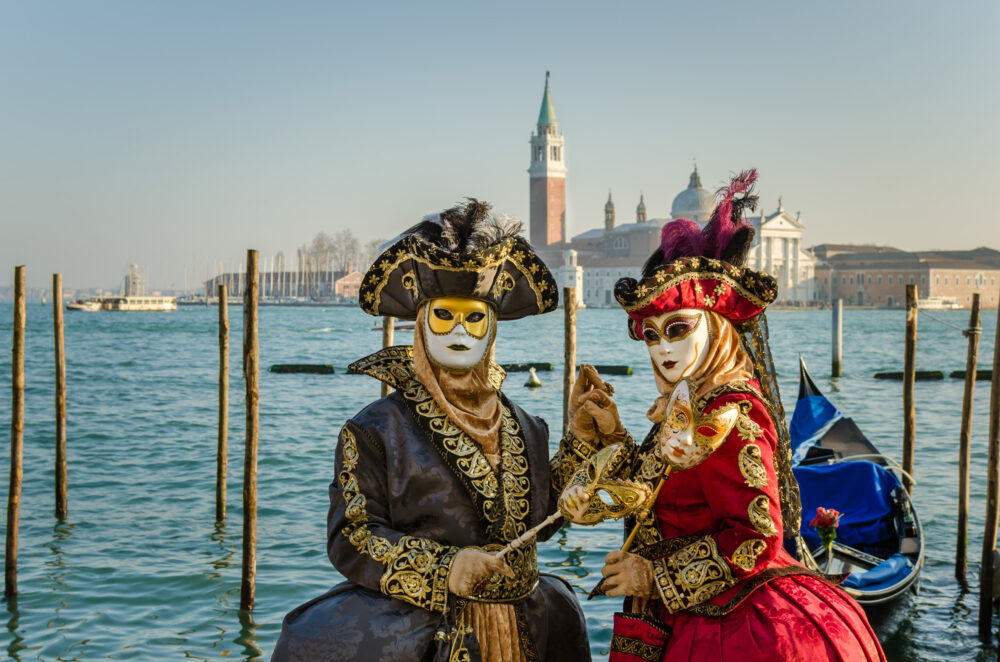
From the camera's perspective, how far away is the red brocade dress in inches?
76.9

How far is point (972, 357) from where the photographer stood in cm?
654

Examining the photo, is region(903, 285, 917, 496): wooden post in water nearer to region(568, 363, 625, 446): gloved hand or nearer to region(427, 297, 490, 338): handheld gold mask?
region(568, 363, 625, 446): gloved hand

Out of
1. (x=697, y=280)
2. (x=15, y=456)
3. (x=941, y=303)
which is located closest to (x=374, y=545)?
(x=697, y=280)

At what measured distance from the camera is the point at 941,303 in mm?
72000

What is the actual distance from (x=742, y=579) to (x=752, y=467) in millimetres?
236

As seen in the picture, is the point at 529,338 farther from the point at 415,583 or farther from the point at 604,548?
the point at 415,583

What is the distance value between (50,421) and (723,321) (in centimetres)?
1487

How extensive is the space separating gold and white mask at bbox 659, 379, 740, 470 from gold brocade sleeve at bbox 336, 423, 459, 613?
0.51m

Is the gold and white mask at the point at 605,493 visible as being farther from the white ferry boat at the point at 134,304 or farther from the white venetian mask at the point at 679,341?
the white ferry boat at the point at 134,304

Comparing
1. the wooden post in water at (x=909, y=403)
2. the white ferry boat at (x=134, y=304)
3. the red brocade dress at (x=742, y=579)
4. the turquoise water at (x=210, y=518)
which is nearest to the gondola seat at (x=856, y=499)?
the turquoise water at (x=210, y=518)

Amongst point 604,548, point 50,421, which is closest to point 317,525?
point 604,548

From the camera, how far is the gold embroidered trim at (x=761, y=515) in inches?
78.5

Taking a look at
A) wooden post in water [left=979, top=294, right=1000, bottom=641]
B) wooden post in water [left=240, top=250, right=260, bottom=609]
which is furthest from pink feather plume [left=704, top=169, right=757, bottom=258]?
wooden post in water [left=240, top=250, right=260, bottom=609]

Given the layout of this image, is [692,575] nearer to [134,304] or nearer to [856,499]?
Answer: [856,499]
